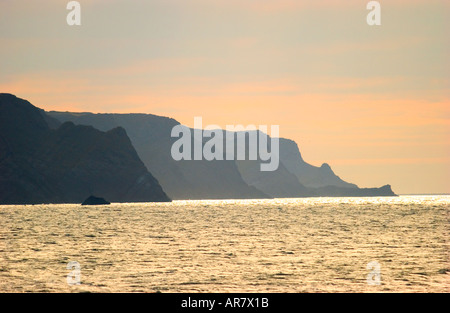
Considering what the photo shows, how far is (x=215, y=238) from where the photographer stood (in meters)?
90.0

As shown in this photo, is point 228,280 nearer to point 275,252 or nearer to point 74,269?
point 74,269

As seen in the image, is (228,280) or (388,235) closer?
(228,280)

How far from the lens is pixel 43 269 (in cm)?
5203

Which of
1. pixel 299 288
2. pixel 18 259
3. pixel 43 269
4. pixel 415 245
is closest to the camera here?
pixel 299 288

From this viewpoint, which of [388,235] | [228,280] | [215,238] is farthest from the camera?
[388,235]

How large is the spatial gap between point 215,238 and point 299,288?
50182 mm
